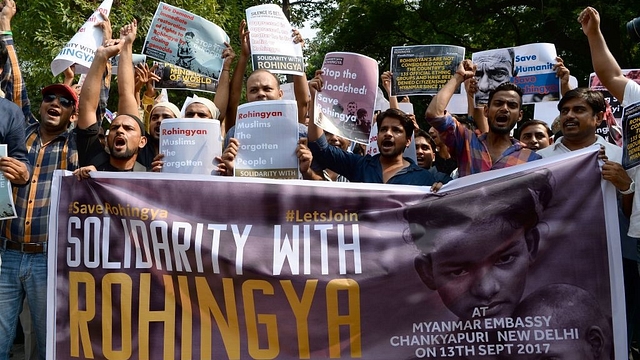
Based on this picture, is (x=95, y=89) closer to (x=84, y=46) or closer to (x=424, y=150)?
(x=84, y=46)

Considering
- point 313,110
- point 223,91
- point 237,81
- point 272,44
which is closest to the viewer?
point 313,110

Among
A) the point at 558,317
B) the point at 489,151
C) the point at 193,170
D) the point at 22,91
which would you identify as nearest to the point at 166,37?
the point at 22,91

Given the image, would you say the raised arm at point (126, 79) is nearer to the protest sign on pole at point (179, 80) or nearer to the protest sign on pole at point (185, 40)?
the protest sign on pole at point (185, 40)

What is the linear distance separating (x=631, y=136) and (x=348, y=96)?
6.77ft

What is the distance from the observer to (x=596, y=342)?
4.14m

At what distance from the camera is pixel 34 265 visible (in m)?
4.58

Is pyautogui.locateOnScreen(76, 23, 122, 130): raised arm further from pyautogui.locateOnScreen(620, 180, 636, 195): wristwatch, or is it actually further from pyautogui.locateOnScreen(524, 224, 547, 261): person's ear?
pyautogui.locateOnScreen(620, 180, 636, 195): wristwatch

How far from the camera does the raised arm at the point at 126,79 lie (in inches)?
212

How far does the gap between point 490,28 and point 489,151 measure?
13.7 metres

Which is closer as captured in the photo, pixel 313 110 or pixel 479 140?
pixel 479 140

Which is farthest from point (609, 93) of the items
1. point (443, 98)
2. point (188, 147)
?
point (188, 147)

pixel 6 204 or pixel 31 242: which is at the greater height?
pixel 6 204

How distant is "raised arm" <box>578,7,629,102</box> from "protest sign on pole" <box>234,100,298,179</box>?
6.25ft

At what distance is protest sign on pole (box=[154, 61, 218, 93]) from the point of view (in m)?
6.89
